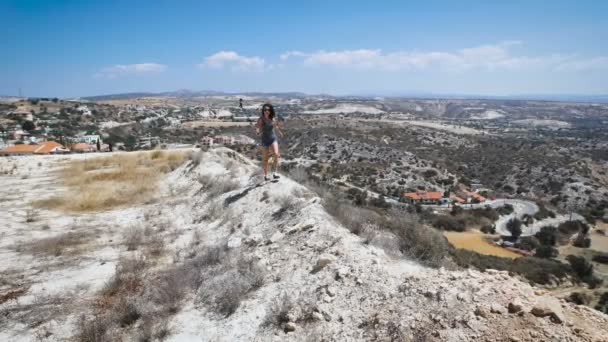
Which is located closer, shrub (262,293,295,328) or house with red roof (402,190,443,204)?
shrub (262,293,295,328)

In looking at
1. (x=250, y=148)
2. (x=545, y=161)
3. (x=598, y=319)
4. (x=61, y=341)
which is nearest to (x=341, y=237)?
(x=598, y=319)

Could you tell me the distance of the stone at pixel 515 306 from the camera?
12.0ft

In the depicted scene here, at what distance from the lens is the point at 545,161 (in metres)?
71.1

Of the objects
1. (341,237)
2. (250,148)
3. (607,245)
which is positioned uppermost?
(341,237)

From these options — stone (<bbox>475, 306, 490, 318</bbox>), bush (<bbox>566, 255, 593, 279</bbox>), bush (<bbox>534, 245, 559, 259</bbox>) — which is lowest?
bush (<bbox>534, 245, 559, 259</bbox>)

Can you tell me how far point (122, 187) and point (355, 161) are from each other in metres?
61.6

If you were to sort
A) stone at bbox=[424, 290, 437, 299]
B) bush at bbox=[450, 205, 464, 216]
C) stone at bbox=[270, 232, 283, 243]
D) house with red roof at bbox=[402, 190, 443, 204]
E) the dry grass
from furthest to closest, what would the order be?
1. house with red roof at bbox=[402, 190, 443, 204]
2. bush at bbox=[450, 205, 464, 216]
3. the dry grass
4. stone at bbox=[270, 232, 283, 243]
5. stone at bbox=[424, 290, 437, 299]

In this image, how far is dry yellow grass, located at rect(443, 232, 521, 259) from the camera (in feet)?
99.0

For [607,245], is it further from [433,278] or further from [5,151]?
[5,151]

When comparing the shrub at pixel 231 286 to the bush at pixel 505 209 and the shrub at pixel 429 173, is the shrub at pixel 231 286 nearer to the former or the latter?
the bush at pixel 505 209

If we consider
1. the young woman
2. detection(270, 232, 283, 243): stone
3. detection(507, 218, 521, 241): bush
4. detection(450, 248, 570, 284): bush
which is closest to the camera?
detection(270, 232, 283, 243): stone

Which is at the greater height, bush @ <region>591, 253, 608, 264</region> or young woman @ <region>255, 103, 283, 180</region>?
young woman @ <region>255, 103, 283, 180</region>

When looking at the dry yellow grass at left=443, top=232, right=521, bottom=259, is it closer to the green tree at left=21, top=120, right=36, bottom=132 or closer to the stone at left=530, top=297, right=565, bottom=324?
the stone at left=530, top=297, right=565, bottom=324

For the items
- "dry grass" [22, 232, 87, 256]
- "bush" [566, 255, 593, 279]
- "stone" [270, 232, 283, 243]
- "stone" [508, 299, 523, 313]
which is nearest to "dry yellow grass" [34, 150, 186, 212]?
"dry grass" [22, 232, 87, 256]
